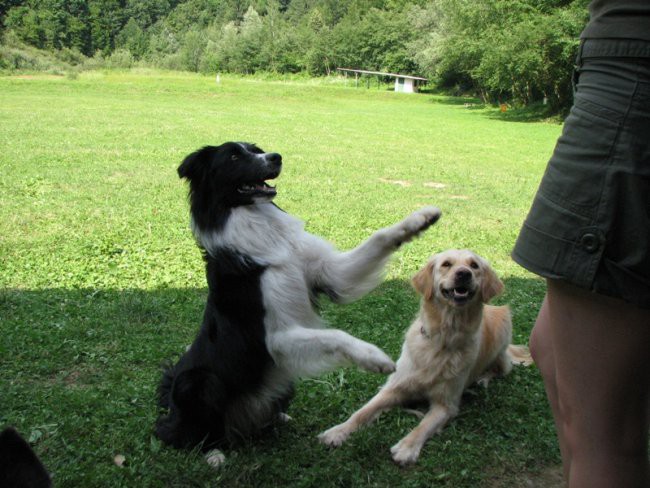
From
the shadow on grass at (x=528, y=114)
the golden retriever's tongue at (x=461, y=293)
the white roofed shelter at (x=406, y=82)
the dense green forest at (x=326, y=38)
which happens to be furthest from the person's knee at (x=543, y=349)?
the white roofed shelter at (x=406, y=82)

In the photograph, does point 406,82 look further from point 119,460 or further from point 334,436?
point 119,460

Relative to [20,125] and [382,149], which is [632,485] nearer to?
[382,149]

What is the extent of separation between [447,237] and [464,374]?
380 centimetres

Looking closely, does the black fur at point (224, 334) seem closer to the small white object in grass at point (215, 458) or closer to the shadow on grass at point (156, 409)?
the small white object in grass at point (215, 458)

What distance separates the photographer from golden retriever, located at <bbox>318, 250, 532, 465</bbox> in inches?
134

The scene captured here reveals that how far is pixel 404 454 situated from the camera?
9.99ft

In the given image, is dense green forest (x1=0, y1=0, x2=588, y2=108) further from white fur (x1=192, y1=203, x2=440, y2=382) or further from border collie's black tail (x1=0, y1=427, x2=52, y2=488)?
border collie's black tail (x1=0, y1=427, x2=52, y2=488)

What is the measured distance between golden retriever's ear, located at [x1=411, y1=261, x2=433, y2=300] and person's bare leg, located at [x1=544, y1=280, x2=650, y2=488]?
2010 millimetres

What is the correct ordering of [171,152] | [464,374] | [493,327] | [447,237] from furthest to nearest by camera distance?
[171,152] < [447,237] < [493,327] < [464,374]

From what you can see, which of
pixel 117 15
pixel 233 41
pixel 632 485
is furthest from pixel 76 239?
pixel 117 15

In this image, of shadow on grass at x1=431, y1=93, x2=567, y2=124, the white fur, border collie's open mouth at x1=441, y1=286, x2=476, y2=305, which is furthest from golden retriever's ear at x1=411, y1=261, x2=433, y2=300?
shadow on grass at x1=431, y1=93, x2=567, y2=124

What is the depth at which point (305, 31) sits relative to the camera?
75.4 meters

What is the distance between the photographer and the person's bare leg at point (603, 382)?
1.34 metres

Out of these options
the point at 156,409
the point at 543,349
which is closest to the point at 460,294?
the point at 543,349
